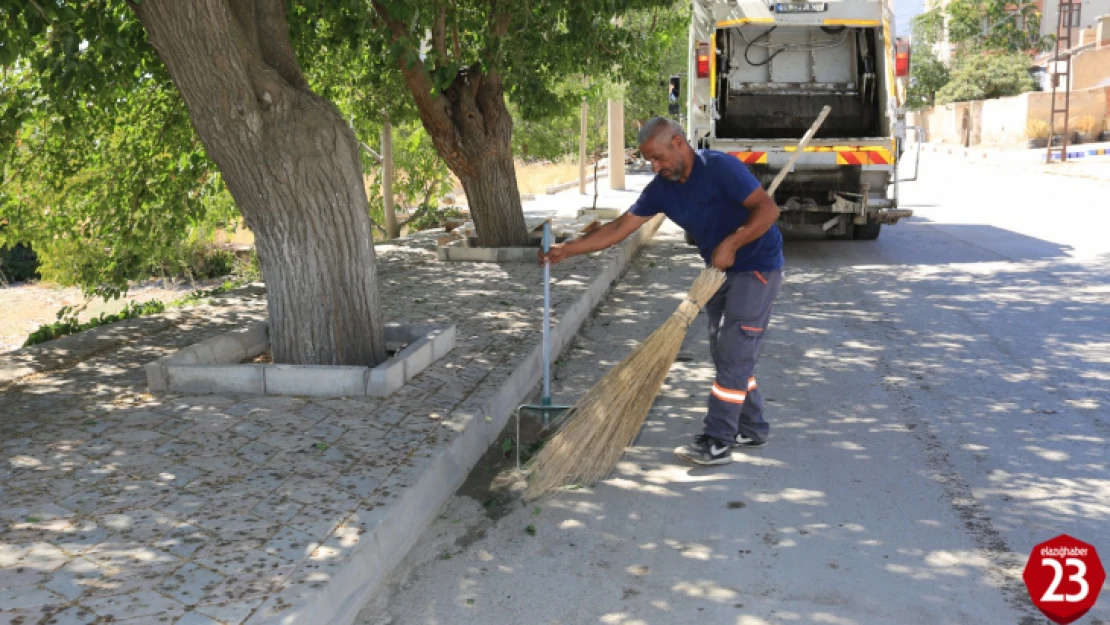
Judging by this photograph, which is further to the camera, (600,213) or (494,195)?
(600,213)

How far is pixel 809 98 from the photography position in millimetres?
12766

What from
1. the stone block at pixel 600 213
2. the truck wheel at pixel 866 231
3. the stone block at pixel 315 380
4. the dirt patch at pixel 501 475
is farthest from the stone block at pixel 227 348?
the stone block at pixel 600 213

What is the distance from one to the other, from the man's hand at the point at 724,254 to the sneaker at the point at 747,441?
97 cm

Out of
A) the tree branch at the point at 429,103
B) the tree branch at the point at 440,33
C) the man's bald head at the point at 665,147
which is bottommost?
the man's bald head at the point at 665,147

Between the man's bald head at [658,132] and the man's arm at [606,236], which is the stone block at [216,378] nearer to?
the man's arm at [606,236]

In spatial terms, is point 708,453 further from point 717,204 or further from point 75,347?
point 75,347

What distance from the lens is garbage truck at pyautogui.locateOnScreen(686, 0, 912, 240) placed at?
11609 mm

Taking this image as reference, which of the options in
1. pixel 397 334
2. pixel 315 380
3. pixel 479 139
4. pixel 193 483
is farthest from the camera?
pixel 479 139

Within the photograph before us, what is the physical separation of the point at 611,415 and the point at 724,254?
3.08 feet

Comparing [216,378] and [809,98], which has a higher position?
[809,98]

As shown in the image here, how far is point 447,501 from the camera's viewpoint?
4.68 m

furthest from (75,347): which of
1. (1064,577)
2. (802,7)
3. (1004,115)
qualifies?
(1004,115)

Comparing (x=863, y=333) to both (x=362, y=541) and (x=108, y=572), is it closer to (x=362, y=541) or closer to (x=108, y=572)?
(x=362, y=541)

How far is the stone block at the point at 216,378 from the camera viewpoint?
572 centimetres
